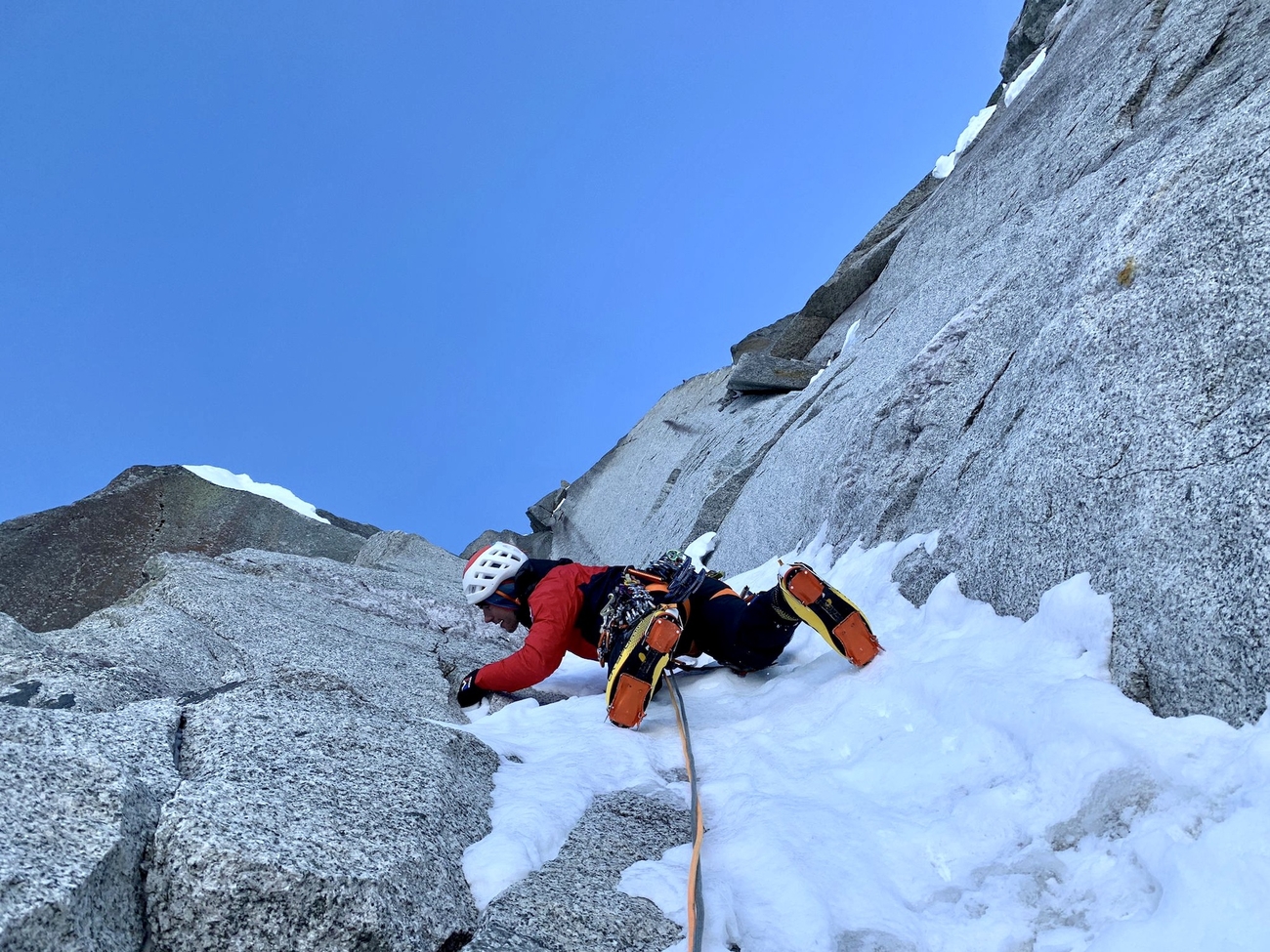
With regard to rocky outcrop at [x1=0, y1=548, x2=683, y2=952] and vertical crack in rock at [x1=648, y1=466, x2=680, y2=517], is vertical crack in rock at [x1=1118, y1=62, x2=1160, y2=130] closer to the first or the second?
rocky outcrop at [x1=0, y1=548, x2=683, y2=952]

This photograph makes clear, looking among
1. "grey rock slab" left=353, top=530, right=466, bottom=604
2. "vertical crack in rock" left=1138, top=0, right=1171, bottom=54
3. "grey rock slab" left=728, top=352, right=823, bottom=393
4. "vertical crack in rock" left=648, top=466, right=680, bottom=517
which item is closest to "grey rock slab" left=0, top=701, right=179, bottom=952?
"vertical crack in rock" left=1138, top=0, right=1171, bottom=54

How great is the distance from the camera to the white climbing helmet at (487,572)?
25.8ft

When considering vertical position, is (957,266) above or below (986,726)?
above

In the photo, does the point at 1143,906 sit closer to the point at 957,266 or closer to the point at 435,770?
the point at 435,770

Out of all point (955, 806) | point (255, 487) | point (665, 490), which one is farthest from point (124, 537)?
point (955, 806)

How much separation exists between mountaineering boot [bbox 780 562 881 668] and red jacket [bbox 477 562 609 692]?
2.18 m

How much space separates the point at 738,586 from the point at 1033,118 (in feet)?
29.9

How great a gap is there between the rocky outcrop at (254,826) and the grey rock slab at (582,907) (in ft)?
0.04

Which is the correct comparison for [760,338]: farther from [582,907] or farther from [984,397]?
[582,907]

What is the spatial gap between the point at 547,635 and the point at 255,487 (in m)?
20.1

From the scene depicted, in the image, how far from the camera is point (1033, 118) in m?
13.2

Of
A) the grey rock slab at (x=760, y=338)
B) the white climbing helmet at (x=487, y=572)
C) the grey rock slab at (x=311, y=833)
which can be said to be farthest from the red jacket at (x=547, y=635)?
the grey rock slab at (x=760, y=338)

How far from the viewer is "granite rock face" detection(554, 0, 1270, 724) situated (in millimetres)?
4141

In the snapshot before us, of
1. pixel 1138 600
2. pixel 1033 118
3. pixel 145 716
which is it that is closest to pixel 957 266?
pixel 1033 118
